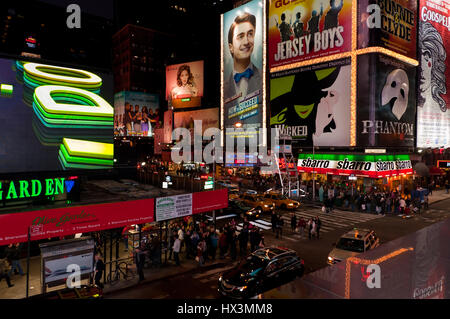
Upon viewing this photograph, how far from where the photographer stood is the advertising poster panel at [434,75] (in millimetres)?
45969

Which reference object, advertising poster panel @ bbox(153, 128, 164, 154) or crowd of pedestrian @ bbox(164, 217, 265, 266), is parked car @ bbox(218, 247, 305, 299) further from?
advertising poster panel @ bbox(153, 128, 164, 154)

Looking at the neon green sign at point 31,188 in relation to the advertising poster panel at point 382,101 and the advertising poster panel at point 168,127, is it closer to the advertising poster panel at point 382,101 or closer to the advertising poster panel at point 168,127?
Result: the advertising poster panel at point 382,101

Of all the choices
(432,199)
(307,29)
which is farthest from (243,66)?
(432,199)

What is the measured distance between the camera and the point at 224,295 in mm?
12484

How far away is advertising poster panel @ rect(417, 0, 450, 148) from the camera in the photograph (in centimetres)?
4597

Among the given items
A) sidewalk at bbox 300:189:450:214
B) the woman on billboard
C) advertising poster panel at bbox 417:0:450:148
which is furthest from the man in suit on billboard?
advertising poster panel at bbox 417:0:450:148

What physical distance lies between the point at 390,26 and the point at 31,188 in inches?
1645

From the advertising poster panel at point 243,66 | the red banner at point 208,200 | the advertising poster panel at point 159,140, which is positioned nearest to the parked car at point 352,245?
the red banner at point 208,200

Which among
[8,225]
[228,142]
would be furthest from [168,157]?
[8,225]

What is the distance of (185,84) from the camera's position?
77062 mm

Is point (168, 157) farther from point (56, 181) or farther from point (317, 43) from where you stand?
point (56, 181)

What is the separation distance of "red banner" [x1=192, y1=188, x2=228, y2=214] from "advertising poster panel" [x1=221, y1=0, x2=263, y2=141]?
33.9 meters
